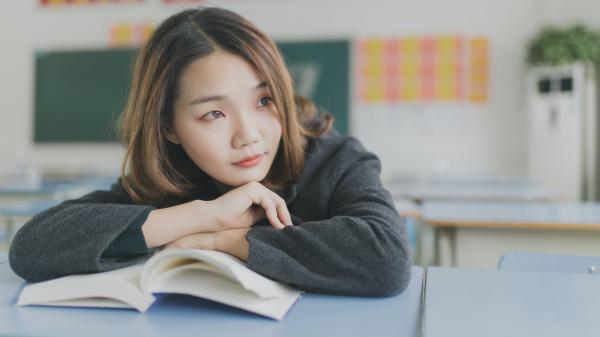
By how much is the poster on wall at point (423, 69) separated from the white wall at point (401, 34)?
0.27 ft

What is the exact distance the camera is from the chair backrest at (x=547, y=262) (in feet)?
4.01

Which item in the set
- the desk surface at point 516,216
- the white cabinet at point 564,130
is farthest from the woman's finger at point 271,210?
the white cabinet at point 564,130

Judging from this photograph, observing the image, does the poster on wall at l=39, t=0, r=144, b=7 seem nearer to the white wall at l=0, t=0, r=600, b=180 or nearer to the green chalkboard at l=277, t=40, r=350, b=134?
the white wall at l=0, t=0, r=600, b=180

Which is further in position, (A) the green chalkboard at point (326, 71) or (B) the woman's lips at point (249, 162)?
(A) the green chalkboard at point (326, 71)

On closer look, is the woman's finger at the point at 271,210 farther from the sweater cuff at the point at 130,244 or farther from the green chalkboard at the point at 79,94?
the green chalkboard at the point at 79,94

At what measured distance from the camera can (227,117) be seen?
949 mm

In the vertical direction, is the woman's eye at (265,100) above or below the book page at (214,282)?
above

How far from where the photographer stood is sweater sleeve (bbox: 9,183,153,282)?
84 cm

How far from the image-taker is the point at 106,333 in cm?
65

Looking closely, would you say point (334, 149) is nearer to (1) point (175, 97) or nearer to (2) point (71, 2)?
(1) point (175, 97)

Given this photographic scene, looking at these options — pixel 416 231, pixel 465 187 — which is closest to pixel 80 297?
pixel 416 231

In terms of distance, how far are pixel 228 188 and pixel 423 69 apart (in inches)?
175

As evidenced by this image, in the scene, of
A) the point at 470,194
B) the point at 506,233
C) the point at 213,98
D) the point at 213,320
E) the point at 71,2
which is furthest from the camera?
the point at 71,2

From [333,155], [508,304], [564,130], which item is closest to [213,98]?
[333,155]
